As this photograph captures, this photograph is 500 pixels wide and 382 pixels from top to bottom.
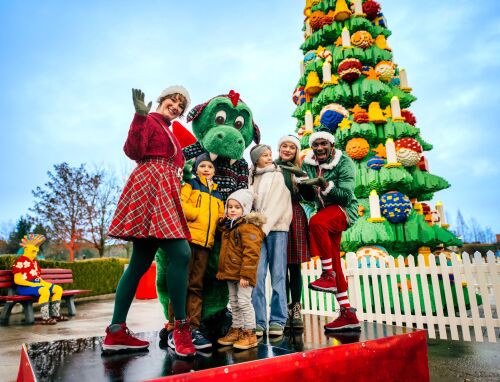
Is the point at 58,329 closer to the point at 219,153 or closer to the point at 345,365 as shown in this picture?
the point at 219,153

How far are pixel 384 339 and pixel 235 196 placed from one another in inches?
58.7

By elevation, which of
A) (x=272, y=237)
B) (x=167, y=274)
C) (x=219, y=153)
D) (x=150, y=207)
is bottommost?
(x=167, y=274)

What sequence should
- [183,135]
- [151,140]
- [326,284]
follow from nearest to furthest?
[151,140] → [326,284] → [183,135]

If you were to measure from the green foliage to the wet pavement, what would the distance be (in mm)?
4148

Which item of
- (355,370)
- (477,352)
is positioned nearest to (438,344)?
(477,352)

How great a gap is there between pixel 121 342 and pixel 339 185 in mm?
2079

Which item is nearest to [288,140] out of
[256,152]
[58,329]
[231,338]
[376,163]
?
[256,152]

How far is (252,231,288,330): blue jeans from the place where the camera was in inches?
114

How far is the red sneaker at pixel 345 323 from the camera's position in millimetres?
2875

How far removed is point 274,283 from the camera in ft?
9.60

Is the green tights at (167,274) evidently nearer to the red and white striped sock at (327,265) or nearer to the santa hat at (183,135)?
the red and white striped sock at (327,265)

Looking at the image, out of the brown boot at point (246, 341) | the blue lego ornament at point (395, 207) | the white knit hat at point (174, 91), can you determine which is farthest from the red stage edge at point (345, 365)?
the blue lego ornament at point (395, 207)

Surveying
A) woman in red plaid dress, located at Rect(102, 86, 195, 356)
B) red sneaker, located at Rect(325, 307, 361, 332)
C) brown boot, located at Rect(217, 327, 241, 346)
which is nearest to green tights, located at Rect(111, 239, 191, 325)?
woman in red plaid dress, located at Rect(102, 86, 195, 356)

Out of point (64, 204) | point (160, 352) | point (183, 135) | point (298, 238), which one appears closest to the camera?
point (160, 352)
